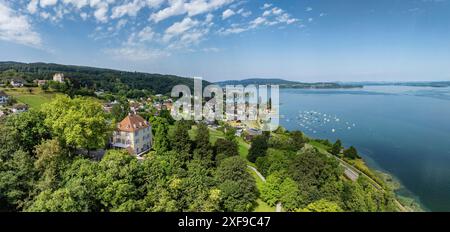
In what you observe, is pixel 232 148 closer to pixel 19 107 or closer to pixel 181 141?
pixel 181 141

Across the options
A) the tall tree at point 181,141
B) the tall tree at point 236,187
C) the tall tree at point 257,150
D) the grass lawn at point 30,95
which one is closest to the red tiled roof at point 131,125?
the tall tree at point 181,141

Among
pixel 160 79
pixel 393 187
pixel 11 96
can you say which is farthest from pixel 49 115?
pixel 160 79

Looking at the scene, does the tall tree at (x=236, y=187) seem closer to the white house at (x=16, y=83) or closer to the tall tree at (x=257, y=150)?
the tall tree at (x=257, y=150)

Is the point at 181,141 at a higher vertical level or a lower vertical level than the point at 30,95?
lower

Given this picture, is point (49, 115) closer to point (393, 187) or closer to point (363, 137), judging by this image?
point (393, 187)

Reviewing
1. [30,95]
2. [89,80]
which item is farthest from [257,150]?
[89,80]

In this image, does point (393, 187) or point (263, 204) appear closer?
point (263, 204)

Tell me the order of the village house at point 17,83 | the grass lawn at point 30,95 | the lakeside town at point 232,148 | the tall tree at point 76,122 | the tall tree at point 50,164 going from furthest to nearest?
the village house at point 17,83 → the grass lawn at point 30,95 → the lakeside town at point 232,148 → the tall tree at point 76,122 → the tall tree at point 50,164
